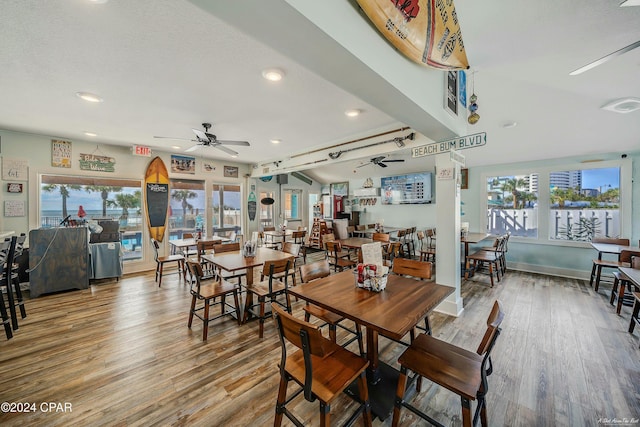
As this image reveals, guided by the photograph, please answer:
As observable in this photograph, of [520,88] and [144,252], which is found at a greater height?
[520,88]

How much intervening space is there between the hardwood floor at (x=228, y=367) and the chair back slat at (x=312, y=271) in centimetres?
77

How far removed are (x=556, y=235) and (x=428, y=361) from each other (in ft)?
18.7

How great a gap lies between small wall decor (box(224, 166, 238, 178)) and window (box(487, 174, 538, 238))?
662cm

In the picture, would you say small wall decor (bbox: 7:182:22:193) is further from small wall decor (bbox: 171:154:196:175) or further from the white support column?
the white support column

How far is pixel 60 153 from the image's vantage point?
4324mm

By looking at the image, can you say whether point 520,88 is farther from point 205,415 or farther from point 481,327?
point 205,415

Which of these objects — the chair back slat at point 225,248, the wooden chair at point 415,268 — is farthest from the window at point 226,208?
the wooden chair at point 415,268

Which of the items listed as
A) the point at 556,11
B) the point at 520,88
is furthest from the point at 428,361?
the point at 520,88

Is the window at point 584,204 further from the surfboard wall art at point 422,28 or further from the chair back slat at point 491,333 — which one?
the chair back slat at point 491,333

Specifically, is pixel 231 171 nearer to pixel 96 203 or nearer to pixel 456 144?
pixel 96 203

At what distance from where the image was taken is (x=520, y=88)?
247 centimetres

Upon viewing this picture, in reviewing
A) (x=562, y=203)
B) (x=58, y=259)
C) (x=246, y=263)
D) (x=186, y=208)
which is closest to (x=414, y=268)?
(x=246, y=263)

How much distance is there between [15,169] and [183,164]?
255 cm

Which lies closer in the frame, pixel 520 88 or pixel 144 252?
pixel 520 88
